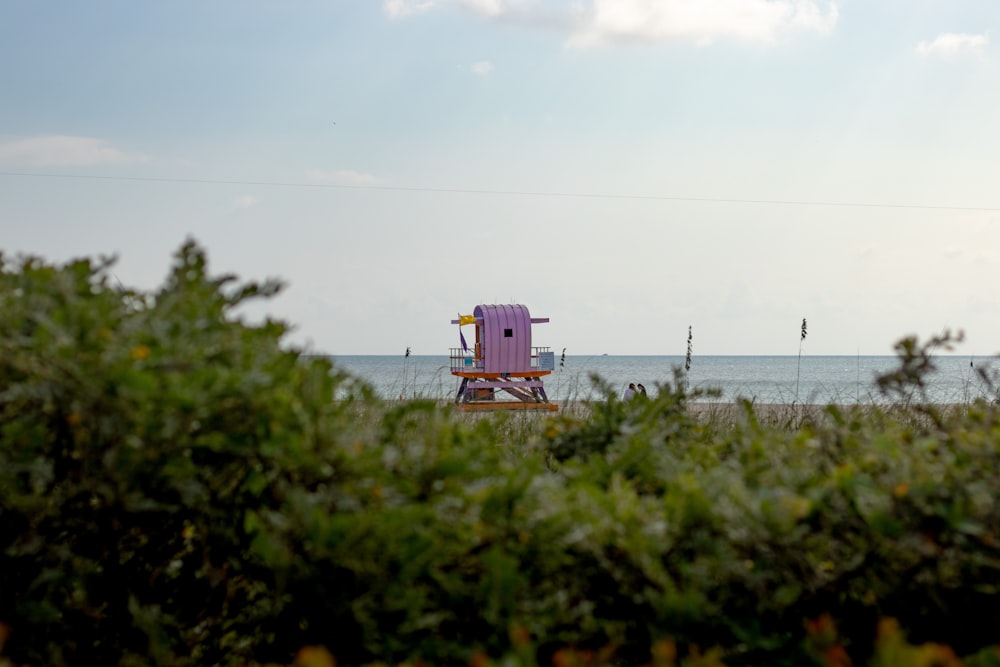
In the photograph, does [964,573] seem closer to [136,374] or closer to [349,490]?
[349,490]

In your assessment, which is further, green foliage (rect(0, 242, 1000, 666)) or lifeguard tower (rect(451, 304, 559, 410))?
lifeguard tower (rect(451, 304, 559, 410))

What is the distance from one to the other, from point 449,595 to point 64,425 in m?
1.15

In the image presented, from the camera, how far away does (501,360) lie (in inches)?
645

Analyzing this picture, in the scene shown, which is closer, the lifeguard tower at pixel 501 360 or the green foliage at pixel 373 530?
the green foliage at pixel 373 530

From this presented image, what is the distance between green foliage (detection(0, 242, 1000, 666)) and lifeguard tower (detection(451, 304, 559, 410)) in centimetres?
1349

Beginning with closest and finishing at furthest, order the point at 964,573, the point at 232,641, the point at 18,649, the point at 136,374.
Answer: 1. the point at 136,374
2. the point at 964,573
3. the point at 18,649
4. the point at 232,641

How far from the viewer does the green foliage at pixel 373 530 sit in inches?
85.3

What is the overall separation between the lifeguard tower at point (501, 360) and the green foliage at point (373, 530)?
1349 centimetres

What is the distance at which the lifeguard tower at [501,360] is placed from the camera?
1631 cm

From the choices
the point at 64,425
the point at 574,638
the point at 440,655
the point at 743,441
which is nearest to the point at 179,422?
the point at 64,425

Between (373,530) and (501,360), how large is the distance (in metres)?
14.3

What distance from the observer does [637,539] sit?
2.20 m

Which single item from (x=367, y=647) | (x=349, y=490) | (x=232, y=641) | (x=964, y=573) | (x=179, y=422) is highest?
(x=179, y=422)

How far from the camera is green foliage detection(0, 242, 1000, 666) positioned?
2.17 meters
